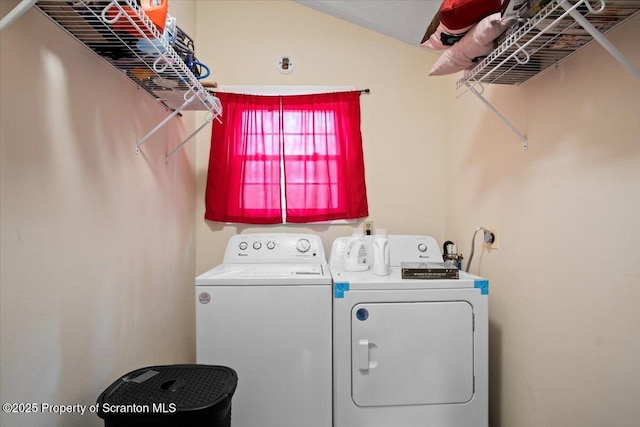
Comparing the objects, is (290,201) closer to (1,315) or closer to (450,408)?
(450,408)

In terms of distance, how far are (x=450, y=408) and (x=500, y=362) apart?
16.4 inches

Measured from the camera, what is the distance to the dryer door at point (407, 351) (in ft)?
5.33

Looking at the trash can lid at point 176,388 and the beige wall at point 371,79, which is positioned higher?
the beige wall at point 371,79

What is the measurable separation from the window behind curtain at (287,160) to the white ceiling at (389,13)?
1.70 feet

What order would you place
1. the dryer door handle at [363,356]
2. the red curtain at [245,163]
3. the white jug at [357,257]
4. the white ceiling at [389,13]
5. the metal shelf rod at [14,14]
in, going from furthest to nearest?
the red curtain at [245,163], the white ceiling at [389,13], the white jug at [357,257], the dryer door handle at [363,356], the metal shelf rod at [14,14]

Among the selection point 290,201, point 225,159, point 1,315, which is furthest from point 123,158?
point 290,201

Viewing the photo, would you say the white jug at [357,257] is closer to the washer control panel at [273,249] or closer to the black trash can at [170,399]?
the washer control panel at [273,249]

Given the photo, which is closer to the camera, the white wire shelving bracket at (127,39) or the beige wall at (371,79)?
the white wire shelving bracket at (127,39)

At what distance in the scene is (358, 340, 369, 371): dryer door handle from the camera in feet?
5.30

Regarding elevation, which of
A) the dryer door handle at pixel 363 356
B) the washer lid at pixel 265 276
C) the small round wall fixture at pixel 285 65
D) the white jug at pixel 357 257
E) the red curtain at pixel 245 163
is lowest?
the dryer door handle at pixel 363 356

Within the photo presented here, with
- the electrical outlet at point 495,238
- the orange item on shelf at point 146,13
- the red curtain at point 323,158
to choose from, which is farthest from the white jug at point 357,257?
the orange item on shelf at point 146,13

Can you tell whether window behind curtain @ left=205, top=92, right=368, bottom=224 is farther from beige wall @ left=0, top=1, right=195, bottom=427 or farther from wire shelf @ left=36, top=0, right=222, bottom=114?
wire shelf @ left=36, top=0, right=222, bottom=114

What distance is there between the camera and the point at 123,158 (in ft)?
4.89

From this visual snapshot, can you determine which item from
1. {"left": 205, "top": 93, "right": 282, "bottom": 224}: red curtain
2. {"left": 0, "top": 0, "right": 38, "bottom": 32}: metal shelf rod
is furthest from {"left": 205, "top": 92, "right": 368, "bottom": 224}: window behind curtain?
{"left": 0, "top": 0, "right": 38, "bottom": 32}: metal shelf rod
